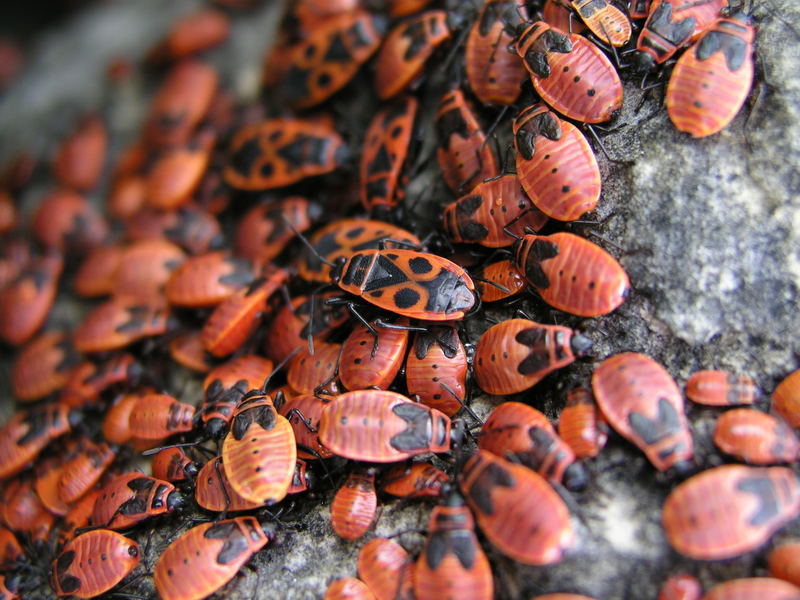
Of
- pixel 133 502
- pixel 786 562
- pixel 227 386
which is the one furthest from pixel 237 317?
pixel 786 562

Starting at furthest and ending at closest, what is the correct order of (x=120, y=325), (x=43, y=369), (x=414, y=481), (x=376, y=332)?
(x=43, y=369) → (x=120, y=325) → (x=376, y=332) → (x=414, y=481)

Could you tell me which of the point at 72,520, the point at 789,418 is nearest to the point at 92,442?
the point at 72,520

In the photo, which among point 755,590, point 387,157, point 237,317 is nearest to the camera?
point 755,590

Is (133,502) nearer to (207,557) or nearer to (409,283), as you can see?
(207,557)

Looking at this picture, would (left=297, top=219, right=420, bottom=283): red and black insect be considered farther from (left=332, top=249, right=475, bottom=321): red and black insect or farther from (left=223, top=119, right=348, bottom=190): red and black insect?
(left=223, top=119, right=348, bottom=190): red and black insect

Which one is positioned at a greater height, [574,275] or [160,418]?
[574,275]

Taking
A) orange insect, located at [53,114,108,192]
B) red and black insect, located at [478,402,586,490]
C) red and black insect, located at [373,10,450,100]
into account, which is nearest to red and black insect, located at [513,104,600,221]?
red and black insect, located at [478,402,586,490]
